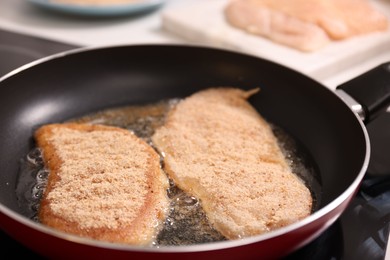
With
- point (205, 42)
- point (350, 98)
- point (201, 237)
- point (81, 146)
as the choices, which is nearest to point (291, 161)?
point (350, 98)

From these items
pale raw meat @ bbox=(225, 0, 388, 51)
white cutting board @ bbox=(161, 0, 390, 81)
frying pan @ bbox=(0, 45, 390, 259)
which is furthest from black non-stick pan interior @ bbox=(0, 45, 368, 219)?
pale raw meat @ bbox=(225, 0, 388, 51)

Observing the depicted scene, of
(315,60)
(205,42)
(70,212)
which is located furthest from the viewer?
A: (205,42)

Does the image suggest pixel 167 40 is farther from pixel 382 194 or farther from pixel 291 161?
pixel 382 194

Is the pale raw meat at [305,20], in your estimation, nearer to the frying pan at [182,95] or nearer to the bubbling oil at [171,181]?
the frying pan at [182,95]

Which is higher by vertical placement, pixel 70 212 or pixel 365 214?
pixel 70 212

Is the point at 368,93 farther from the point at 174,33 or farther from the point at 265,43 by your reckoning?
the point at 174,33

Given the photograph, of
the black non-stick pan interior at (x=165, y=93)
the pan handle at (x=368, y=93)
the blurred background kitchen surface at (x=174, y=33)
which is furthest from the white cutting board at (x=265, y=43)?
the pan handle at (x=368, y=93)

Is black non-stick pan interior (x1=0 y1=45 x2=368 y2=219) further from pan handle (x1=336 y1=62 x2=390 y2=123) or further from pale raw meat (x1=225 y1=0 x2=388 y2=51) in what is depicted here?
pale raw meat (x1=225 y1=0 x2=388 y2=51)
